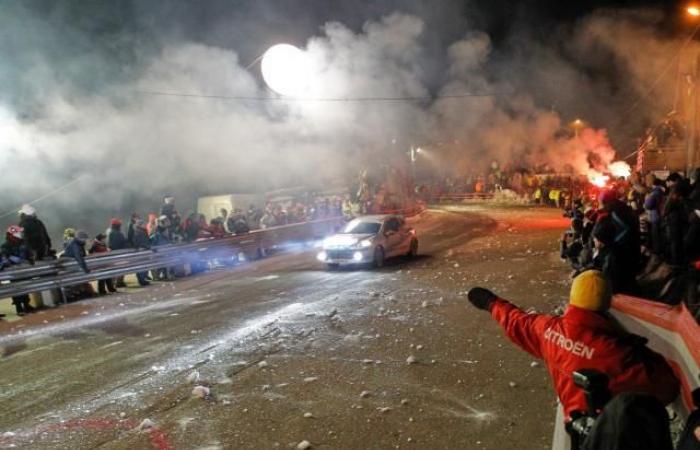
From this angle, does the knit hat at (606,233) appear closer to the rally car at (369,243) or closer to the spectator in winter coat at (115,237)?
the rally car at (369,243)

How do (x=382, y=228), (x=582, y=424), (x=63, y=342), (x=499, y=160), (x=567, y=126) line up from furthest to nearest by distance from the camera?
1. (x=499, y=160)
2. (x=567, y=126)
3. (x=382, y=228)
4. (x=63, y=342)
5. (x=582, y=424)

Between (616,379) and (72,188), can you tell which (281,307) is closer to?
(616,379)

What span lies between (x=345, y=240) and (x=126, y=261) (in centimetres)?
535

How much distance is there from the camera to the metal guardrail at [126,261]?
31.6 feet

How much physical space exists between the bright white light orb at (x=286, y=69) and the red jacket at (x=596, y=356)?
1621 centimetres

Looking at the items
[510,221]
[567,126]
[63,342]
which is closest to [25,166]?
[63,342]

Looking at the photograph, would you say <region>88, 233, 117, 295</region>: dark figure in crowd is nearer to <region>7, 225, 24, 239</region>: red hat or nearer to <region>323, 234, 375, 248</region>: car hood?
<region>7, 225, 24, 239</region>: red hat

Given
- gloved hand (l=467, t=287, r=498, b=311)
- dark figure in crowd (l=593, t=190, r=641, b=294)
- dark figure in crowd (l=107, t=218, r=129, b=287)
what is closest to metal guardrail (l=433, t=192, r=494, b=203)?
dark figure in crowd (l=107, t=218, r=129, b=287)

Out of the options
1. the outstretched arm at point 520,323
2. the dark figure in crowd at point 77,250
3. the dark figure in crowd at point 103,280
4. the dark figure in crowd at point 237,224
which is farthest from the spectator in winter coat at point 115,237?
the outstretched arm at point 520,323

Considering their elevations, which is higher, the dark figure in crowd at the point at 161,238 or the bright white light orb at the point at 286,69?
the bright white light orb at the point at 286,69

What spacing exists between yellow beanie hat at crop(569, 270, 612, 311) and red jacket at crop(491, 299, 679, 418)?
0.12 feet

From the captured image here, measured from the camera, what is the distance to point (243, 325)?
24.0 ft

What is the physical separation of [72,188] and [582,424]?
16582 millimetres

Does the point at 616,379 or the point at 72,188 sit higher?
the point at 72,188
